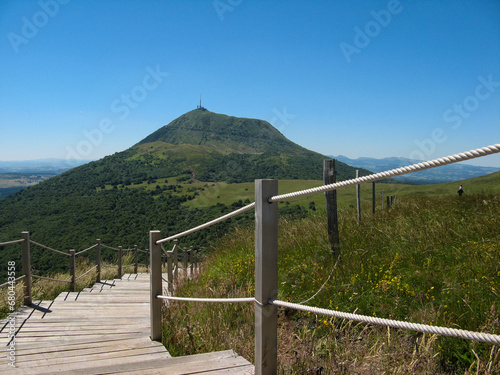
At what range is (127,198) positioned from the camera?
74625mm

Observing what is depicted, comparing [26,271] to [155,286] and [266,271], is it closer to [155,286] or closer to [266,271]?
[155,286]

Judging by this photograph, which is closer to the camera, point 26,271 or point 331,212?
point 331,212

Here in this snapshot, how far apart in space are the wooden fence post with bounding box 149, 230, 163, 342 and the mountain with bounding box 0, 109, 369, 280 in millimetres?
14565

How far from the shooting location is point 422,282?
2896 mm

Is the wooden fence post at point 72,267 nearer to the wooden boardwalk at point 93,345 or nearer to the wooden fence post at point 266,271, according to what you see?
the wooden boardwalk at point 93,345

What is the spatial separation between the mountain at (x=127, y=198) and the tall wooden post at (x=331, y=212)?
12961 millimetres

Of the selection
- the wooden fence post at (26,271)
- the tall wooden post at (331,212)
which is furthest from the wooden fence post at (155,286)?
the wooden fence post at (26,271)

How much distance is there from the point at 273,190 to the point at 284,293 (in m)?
2.11

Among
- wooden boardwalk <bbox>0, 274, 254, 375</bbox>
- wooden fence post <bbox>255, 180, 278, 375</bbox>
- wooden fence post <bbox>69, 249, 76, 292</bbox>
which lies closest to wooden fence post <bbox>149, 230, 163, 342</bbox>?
wooden boardwalk <bbox>0, 274, 254, 375</bbox>

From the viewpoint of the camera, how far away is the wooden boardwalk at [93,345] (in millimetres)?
2098

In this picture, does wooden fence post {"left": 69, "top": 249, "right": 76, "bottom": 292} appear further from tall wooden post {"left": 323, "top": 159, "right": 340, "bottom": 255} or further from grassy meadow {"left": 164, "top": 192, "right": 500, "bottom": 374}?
tall wooden post {"left": 323, "top": 159, "right": 340, "bottom": 255}

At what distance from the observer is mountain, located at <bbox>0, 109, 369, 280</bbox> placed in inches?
1960

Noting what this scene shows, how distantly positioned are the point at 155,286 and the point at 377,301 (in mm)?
1909

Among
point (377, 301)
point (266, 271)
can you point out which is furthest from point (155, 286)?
point (377, 301)
